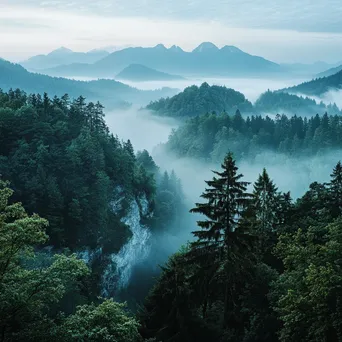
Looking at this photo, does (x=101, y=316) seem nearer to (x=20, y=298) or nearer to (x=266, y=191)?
(x=20, y=298)

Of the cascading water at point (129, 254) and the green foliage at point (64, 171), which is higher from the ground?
the green foliage at point (64, 171)

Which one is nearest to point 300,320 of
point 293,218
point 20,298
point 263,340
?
point 263,340

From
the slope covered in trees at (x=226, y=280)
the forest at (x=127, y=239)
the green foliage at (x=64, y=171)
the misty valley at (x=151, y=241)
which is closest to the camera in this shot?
the forest at (x=127, y=239)

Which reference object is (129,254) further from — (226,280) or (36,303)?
(36,303)

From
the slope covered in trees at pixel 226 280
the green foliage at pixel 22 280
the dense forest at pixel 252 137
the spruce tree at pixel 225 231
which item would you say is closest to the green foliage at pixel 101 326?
the green foliage at pixel 22 280

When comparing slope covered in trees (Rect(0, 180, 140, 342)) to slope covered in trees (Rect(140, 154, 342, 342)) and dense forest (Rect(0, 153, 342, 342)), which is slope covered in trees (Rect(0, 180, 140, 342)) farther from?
slope covered in trees (Rect(140, 154, 342, 342))

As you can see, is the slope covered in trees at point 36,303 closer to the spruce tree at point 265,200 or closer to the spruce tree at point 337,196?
the spruce tree at point 337,196
